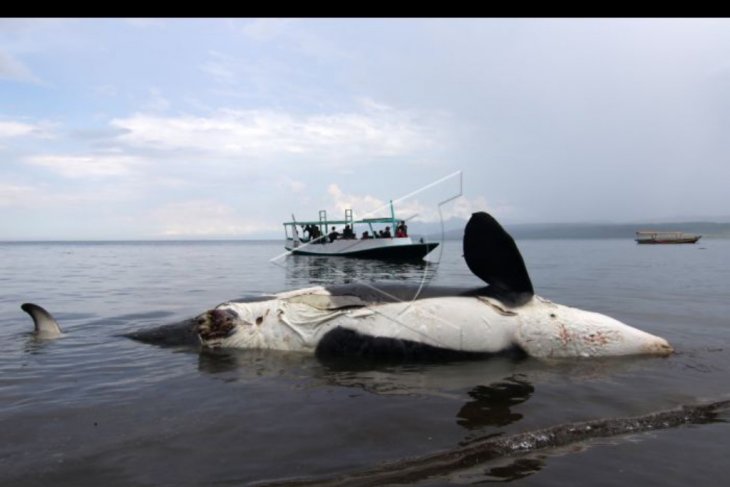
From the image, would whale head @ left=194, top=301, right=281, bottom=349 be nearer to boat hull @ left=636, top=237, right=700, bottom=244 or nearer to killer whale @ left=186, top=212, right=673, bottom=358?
killer whale @ left=186, top=212, right=673, bottom=358

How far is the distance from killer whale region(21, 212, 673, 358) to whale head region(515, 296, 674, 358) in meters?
0.01

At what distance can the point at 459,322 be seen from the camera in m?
7.38

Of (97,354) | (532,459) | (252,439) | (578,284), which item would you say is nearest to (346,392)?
(252,439)

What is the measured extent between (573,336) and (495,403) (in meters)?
2.40

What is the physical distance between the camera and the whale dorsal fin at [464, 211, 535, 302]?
734cm

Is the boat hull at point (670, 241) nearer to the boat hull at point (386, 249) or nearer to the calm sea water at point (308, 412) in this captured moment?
the boat hull at point (386, 249)

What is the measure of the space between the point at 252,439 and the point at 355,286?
367cm

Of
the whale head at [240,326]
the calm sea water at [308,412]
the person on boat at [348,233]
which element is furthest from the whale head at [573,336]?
the person on boat at [348,233]

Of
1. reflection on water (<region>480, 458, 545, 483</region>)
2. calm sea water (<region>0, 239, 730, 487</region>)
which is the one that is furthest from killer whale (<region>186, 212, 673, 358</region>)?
reflection on water (<region>480, 458, 545, 483</region>)

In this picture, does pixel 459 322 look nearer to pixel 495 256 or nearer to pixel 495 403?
pixel 495 256

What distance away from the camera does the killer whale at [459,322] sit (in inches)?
288

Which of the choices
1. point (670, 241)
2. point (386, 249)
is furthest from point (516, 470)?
point (670, 241)
